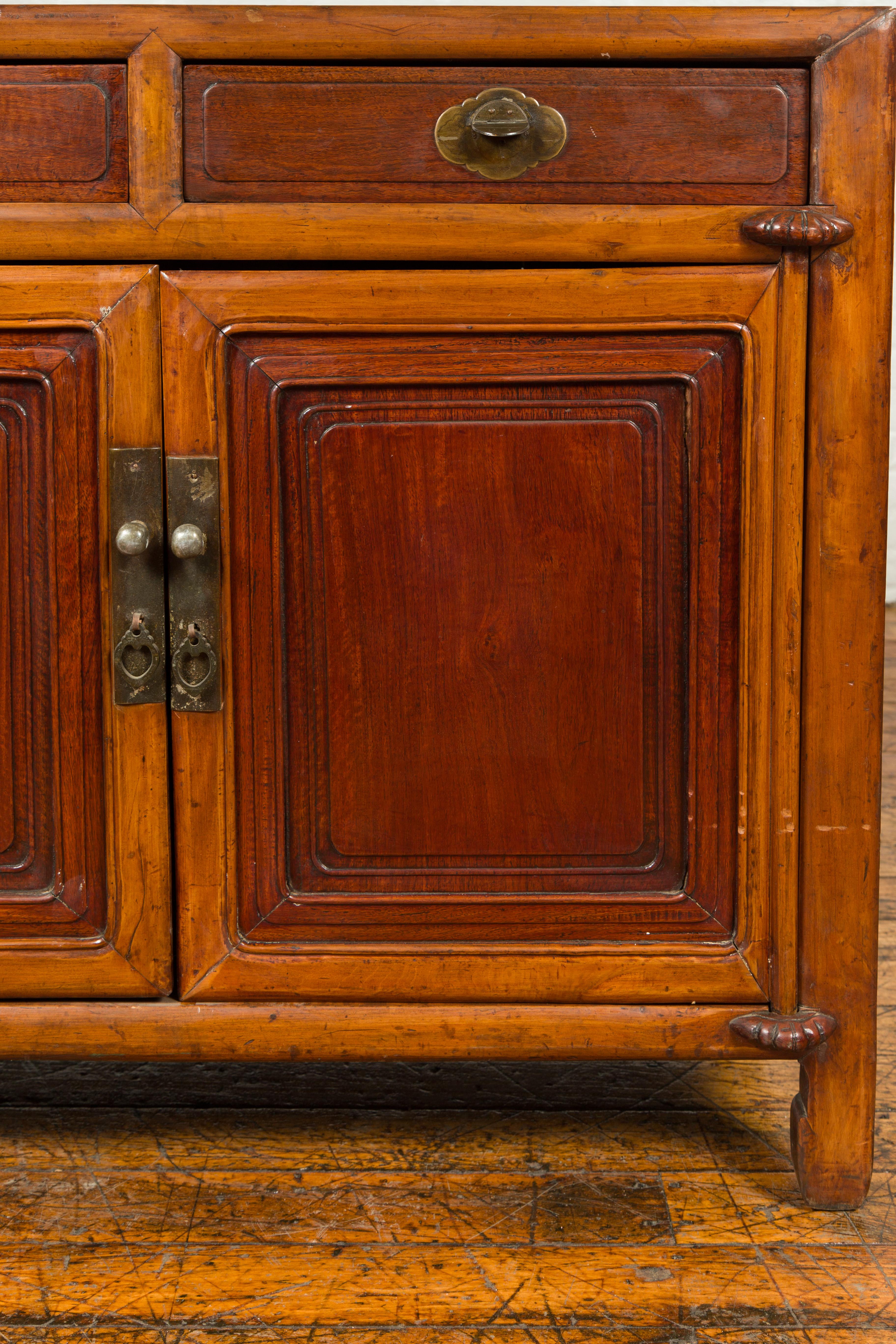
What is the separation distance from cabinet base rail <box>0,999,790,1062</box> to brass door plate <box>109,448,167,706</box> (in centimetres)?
29

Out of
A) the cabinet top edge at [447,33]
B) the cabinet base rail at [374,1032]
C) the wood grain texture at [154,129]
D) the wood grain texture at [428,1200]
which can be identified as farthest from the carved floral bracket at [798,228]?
the wood grain texture at [428,1200]

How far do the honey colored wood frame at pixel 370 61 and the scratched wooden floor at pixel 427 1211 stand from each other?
2.75ft

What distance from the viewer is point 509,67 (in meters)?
1.02

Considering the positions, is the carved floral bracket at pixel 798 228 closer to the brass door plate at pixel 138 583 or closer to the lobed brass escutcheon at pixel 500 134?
the lobed brass escutcheon at pixel 500 134

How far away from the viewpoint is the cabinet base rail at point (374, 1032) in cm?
109

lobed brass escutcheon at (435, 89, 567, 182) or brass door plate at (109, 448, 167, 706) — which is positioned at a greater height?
lobed brass escutcheon at (435, 89, 567, 182)

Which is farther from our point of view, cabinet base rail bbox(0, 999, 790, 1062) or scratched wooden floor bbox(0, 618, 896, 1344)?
cabinet base rail bbox(0, 999, 790, 1062)

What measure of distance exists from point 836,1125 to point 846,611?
18.2 inches

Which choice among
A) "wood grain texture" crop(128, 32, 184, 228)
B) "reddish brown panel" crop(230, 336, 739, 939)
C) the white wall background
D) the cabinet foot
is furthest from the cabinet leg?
"wood grain texture" crop(128, 32, 184, 228)

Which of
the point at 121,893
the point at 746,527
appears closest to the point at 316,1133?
the point at 121,893

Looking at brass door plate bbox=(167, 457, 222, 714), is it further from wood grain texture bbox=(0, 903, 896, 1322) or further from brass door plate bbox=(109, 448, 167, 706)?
wood grain texture bbox=(0, 903, 896, 1322)

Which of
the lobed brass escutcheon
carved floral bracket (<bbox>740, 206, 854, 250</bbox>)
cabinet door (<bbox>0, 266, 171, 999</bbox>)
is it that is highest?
the lobed brass escutcheon

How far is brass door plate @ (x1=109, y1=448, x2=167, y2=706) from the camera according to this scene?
3.47 ft

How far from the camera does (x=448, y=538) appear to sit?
1.07 metres
